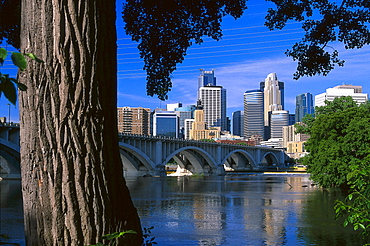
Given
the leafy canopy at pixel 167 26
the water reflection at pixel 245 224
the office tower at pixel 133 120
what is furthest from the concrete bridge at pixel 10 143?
the office tower at pixel 133 120

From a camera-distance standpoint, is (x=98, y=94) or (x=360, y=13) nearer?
(x=98, y=94)

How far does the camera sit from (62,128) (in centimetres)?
364

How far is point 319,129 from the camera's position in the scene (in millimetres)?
37312

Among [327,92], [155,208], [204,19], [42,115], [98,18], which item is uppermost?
[327,92]

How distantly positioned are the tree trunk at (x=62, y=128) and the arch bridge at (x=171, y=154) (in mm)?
63272

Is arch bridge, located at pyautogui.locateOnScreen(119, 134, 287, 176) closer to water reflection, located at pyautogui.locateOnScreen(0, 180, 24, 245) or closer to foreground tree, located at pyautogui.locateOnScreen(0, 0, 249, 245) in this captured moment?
water reflection, located at pyautogui.locateOnScreen(0, 180, 24, 245)

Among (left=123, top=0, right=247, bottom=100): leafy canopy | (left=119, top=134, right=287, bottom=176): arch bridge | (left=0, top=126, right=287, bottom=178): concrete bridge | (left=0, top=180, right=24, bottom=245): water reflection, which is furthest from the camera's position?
(left=119, top=134, right=287, bottom=176): arch bridge

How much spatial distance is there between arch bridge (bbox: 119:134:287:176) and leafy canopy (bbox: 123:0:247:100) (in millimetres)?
58299

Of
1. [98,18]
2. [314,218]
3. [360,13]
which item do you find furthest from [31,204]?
[314,218]

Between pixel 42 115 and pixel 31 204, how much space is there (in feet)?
2.49

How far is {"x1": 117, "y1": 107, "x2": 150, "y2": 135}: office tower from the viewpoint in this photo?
7121 inches

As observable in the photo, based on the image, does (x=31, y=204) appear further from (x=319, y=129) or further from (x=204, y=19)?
(x=319, y=129)

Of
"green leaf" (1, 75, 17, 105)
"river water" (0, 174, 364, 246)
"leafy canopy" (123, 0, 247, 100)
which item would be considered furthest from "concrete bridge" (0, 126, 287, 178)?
"green leaf" (1, 75, 17, 105)

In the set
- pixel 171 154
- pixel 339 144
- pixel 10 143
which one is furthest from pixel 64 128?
pixel 171 154
